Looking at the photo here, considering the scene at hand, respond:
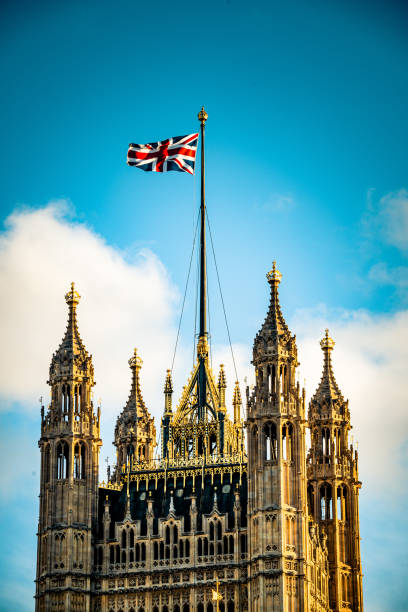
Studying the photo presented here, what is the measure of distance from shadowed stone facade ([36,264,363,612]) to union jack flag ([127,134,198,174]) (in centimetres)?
1097

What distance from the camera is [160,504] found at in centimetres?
14012

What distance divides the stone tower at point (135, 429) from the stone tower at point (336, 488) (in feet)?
40.5

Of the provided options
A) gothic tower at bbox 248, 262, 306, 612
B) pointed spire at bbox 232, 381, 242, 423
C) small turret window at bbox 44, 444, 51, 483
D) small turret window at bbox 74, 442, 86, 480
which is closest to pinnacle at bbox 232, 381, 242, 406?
pointed spire at bbox 232, 381, 242, 423

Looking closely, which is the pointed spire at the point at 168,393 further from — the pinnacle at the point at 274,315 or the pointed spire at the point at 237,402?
the pinnacle at the point at 274,315

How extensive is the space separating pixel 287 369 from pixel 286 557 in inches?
531

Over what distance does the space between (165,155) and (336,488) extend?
27.3m

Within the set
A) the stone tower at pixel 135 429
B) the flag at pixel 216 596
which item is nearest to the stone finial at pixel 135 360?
the stone tower at pixel 135 429

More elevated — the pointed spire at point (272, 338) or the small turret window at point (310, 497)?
the pointed spire at point (272, 338)

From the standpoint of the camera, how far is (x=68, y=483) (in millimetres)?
139625

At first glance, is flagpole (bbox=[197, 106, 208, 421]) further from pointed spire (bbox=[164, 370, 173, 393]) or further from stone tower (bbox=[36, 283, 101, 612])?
stone tower (bbox=[36, 283, 101, 612])

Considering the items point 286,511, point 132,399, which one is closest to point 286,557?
point 286,511

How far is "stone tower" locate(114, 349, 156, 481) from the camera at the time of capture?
6068 inches

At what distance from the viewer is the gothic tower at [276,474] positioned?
439 ft

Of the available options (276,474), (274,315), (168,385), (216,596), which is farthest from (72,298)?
(216,596)
